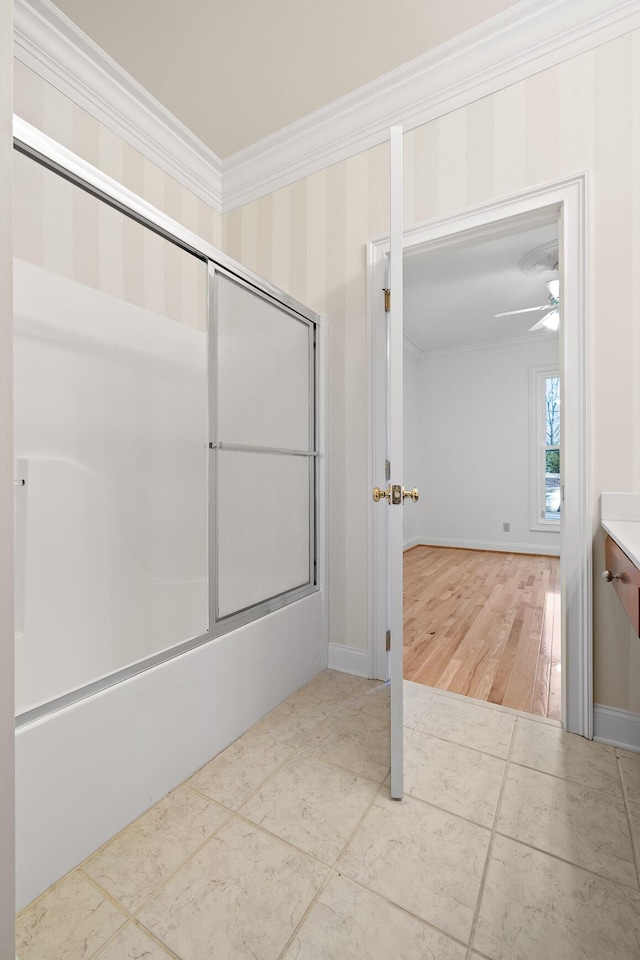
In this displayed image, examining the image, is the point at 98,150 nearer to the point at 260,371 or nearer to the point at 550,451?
the point at 260,371

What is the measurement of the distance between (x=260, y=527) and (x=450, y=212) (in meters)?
1.54

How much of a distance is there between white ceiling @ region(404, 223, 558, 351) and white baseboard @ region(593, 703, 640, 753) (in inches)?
94.0

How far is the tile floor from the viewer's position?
2.97 feet

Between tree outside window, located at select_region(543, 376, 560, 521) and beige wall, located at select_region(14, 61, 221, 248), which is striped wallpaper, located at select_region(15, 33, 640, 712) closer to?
beige wall, located at select_region(14, 61, 221, 248)

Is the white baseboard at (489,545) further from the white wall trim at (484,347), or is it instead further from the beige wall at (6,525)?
the beige wall at (6,525)

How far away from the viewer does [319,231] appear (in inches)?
87.5

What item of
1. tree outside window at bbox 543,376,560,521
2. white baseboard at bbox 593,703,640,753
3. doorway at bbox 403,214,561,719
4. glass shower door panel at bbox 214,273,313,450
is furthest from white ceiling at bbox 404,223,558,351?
white baseboard at bbox 593,703,640,753

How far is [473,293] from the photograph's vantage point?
13.2 ft

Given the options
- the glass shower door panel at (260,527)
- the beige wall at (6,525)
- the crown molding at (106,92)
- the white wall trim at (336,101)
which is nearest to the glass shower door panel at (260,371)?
the glass shower door panel at (260,527)

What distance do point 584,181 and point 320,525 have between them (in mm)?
1706

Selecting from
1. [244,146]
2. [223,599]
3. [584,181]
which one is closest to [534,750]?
[223,599]

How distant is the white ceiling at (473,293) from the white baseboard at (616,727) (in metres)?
2.39

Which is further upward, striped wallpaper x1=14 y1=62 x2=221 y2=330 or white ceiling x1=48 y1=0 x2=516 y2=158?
white ceiling x1=48 y1=0 x2=516 y2=158

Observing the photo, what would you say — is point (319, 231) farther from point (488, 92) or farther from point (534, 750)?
point (534, 750)
